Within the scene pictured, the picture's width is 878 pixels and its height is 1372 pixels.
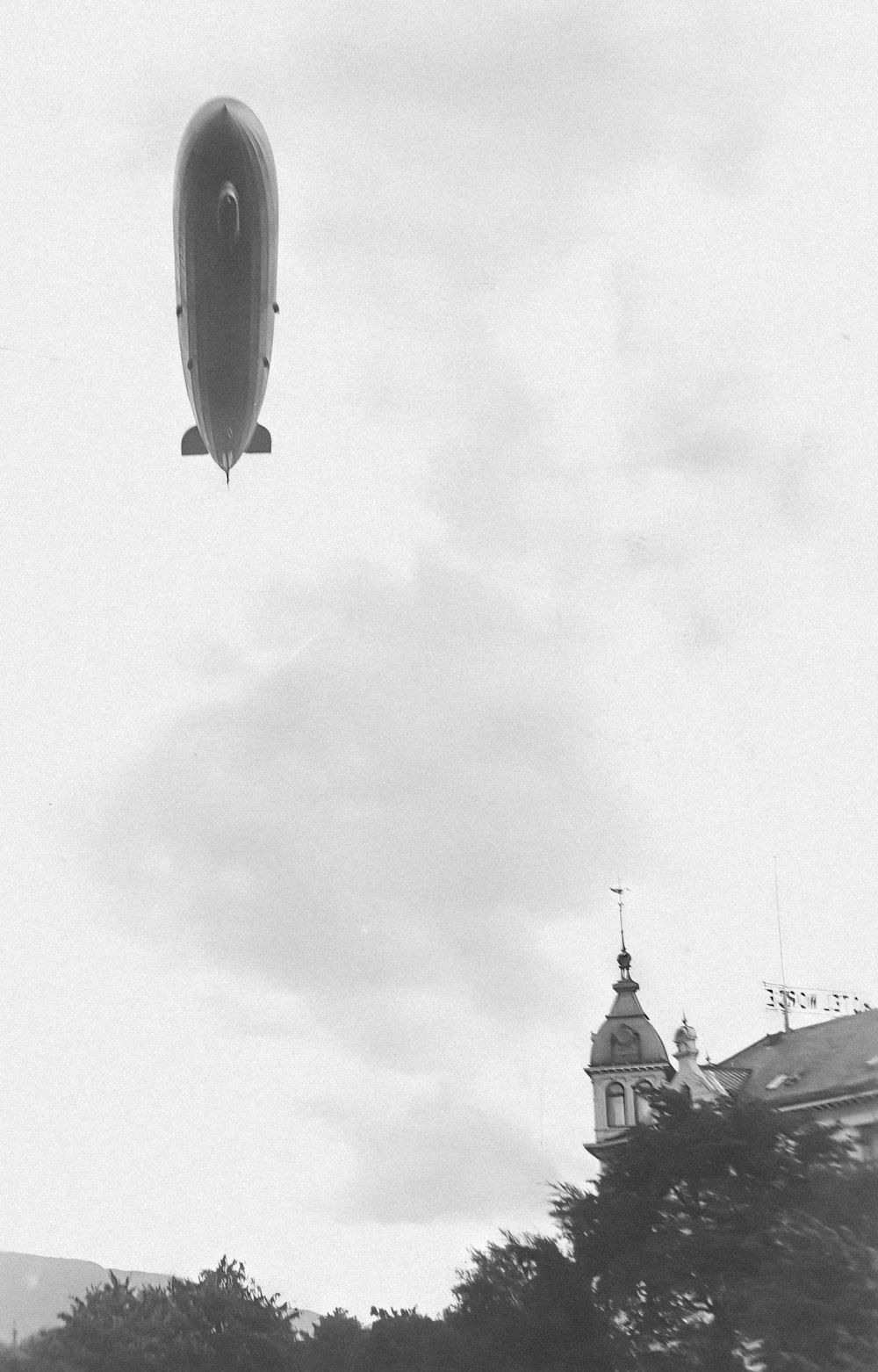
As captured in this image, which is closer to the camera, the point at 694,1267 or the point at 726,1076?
the point at 694,1267

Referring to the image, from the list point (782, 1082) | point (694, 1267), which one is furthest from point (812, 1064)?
point (694, 1267)

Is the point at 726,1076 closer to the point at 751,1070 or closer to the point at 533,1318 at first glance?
the point at 751,1070

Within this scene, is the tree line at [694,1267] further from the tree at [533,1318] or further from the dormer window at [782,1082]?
the dormer window at [782,1082]

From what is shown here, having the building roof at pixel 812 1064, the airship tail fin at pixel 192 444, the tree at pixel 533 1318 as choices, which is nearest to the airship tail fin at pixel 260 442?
the airship tail fin at pixel 192 444

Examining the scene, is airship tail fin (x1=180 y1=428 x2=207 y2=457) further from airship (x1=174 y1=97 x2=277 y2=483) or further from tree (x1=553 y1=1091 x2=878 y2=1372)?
tree (x1=553 y1=1091 x2=878 y2=1372)

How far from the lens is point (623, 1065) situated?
101312mm

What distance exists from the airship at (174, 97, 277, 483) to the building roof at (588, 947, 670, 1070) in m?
61.1

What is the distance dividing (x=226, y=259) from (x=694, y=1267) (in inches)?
1466

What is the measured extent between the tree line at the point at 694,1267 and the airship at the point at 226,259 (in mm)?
31976

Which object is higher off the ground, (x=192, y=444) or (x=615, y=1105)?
(x=192, y=444)

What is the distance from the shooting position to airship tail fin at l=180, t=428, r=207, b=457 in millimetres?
61250

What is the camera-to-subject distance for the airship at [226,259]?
47.6 meters

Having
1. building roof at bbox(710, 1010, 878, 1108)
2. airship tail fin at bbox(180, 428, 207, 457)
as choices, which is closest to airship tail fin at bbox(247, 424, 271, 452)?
airship tail fin at bbox(180, 428, 207, 457)

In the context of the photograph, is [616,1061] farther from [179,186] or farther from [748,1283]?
[179,186]
